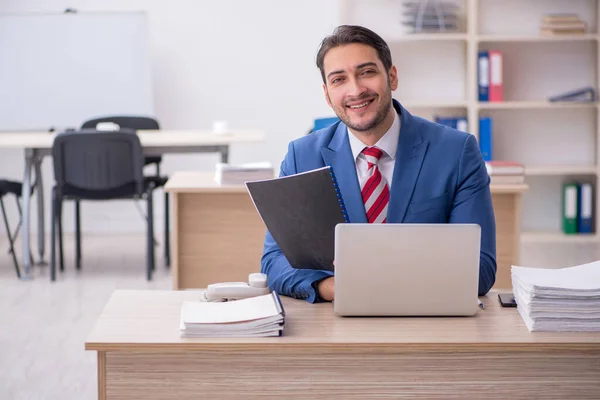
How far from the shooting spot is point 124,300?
206 centimetres

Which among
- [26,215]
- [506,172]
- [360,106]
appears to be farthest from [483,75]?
[360,106]

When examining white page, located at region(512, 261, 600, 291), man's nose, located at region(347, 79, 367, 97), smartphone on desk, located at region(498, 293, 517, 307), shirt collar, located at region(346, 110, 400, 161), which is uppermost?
man's nose, located at region(347, 79, 367, 97)

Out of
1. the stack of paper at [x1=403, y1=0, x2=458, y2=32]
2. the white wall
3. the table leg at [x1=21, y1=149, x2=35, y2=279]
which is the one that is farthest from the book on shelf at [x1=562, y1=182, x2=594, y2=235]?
the table leg at [x1=21, y1=149, x2=35, y2=279]

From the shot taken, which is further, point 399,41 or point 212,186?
point 399,41

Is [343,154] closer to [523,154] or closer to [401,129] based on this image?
[401,129]

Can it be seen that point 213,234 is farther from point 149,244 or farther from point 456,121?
point 456,121

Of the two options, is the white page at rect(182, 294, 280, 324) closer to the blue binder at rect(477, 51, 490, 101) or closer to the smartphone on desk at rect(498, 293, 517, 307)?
the smartphone on desk at rect(498, 293, 517, 307)

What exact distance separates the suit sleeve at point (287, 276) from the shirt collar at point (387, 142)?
1.03 ft

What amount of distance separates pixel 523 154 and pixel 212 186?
3079mm

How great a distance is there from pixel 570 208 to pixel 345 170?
4.47 meters

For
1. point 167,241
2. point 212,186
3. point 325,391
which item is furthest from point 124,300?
point 167,241

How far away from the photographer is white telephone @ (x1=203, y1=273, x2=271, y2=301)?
203cm

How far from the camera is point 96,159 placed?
516cm

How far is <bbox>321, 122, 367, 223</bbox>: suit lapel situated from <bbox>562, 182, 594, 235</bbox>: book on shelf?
4358 mm
